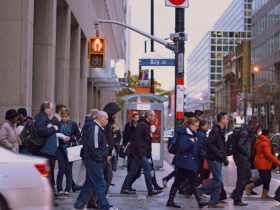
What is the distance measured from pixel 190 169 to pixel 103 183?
1.95 m

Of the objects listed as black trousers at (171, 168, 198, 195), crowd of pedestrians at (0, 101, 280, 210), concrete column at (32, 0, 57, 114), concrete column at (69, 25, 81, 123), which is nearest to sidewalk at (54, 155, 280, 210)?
crowd of pedestrians at (0, 101, 280, 210)

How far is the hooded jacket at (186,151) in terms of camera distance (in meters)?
11.7

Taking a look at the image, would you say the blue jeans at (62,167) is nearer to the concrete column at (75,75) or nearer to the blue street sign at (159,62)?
the blue street sign at (159,62)

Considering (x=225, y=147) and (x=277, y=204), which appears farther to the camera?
(x=277, y=204)

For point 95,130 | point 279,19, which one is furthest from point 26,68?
point 279,19

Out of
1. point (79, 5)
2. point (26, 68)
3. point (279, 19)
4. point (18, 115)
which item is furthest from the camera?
point (279, 19)

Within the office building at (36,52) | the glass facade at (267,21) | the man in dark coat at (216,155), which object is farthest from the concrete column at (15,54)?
the glass facade at (267,21)

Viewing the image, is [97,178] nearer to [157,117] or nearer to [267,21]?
[157,117]

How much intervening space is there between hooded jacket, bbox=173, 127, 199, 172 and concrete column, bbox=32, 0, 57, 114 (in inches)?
326

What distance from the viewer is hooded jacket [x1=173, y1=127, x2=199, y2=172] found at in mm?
11688

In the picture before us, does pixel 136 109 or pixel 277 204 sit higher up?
pixel 136 109

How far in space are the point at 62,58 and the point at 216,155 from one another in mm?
13300

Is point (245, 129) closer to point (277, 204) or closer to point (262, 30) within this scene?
point (277, 204)

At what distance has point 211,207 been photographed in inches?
476
